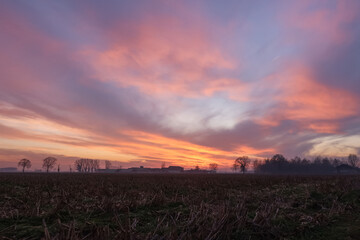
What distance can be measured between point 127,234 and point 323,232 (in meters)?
5.58

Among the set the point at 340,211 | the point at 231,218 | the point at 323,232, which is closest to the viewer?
the point at 231,218

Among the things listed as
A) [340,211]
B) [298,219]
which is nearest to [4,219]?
[298,219]

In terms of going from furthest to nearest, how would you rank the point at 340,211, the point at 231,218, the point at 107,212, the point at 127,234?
the point at 340,211
the point at 107,212
the point at 231,218
the point at 127,234

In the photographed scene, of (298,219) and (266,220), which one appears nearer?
(266,220)

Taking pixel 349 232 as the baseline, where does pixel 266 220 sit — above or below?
above

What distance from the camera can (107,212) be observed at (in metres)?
7.53

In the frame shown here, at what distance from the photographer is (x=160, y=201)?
9.33 m

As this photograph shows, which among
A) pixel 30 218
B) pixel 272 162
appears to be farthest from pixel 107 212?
pixel 272 162

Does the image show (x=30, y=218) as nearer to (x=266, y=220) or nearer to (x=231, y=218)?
(x=231, y=218)

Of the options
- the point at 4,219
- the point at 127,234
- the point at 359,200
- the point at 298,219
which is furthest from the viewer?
the point at 359,200

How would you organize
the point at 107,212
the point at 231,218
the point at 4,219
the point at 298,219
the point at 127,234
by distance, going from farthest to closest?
the point at 107,212
the point at 298,219
the point at 4,219
the point at 231,218
the point at 127,234

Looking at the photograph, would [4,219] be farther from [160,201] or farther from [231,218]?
[231,218]

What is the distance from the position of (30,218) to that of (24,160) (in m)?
236

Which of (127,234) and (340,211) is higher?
(127,234)
